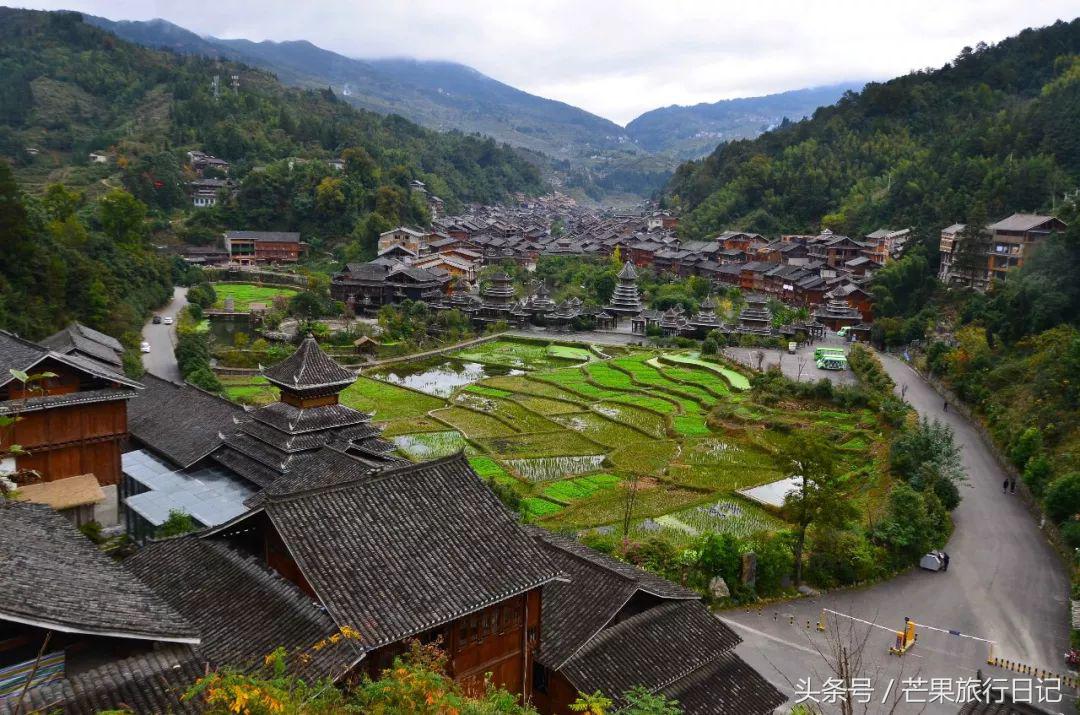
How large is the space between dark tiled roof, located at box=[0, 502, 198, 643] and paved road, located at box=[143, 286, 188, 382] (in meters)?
27.7

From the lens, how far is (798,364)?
47.5 metres

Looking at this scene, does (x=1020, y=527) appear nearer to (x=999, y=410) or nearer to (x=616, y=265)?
(x=999, y=410)

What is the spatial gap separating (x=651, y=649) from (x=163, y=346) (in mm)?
41978

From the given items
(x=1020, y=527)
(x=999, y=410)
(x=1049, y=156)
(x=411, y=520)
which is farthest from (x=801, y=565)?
(x=1049, y=156)

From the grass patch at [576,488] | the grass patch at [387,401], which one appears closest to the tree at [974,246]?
the grass patch at [576,488]

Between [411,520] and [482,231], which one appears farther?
[482,231]

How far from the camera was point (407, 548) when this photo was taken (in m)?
11.4

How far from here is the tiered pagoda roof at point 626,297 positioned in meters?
66.6

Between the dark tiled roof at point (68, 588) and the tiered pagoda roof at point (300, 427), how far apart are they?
959 centimetres

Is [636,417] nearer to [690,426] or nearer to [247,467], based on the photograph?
[690,426]

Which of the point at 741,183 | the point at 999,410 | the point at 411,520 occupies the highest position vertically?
the point at 741,183

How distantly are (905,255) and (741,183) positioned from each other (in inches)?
1492

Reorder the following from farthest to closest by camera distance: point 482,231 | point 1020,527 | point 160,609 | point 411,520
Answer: point 482,231 → point 1020,527 → point 411,520 → point 160,609

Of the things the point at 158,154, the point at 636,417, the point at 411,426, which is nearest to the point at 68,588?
the point at 411,426
